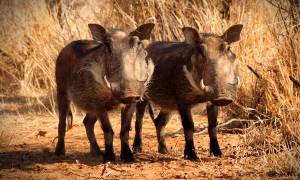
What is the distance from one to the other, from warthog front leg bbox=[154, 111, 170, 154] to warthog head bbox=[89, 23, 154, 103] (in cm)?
104

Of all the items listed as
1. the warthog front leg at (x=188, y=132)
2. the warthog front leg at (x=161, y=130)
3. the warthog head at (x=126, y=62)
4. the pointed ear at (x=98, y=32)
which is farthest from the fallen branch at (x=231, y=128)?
the pointed ear at (x=98, y=32)

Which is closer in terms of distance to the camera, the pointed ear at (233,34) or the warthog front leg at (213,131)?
the pointed ear at (233,34)

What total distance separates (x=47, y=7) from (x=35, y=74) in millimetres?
1180

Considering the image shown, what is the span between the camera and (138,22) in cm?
995

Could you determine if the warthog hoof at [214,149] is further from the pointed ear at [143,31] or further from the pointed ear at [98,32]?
the pointed ear at [98,32]

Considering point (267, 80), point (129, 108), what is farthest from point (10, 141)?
point (267, 80)

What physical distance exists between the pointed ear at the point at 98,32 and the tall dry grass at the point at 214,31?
1.60 m

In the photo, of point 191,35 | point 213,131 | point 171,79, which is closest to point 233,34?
point 191,35

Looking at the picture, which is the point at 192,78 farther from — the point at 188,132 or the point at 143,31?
the point at 143,31

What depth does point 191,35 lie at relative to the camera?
6.24 meters

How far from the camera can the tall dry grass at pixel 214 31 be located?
6418 mm

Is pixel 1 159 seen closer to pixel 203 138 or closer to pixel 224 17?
pixel 203 138

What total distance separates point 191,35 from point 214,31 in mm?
2386

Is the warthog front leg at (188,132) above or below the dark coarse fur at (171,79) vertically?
below
